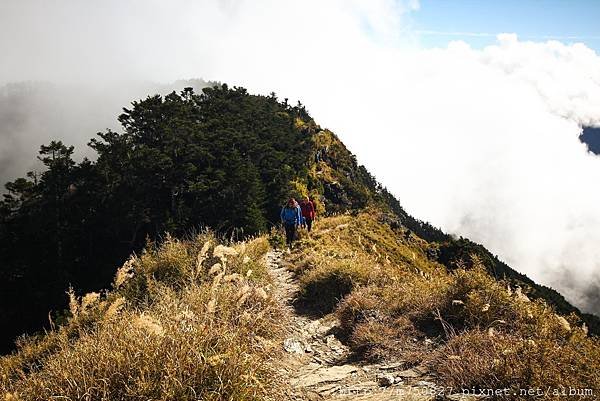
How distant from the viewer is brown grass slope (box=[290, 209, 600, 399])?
433 cm

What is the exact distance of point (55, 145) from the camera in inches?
1807

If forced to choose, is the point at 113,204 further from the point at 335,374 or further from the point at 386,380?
the point at 386,380

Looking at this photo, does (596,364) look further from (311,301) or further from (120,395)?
(311,301)

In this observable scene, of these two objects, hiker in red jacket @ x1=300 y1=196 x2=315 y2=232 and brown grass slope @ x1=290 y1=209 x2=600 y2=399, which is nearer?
brown grass slope @ x1=290 y1=209 x2=600 y2=399

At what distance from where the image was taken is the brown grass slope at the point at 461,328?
4.33 meters

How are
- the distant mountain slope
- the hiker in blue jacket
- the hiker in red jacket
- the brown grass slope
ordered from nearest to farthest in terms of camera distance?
the brown grass slope
the hiker in blue jacket
the hiker in red jacket
the distant mountain slope

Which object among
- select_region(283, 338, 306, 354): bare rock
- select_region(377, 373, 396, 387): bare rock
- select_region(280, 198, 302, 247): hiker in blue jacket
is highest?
select_region(280, 198, 302, 247): hiker in blue jacket

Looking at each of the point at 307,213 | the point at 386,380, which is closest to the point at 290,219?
the point at 307,213

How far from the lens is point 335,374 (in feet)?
19.6

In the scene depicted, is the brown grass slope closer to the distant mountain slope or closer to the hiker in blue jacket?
the hiker in blue jacket

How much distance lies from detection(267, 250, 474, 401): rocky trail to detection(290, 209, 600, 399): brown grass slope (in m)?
0.25

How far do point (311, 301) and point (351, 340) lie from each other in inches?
112

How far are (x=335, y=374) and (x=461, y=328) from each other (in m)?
2.20

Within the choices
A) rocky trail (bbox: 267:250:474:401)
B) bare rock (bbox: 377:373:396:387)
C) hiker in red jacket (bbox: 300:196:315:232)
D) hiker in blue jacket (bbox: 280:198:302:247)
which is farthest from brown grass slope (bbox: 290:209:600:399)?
hiker in red jacket (bbox: 300:196:315:232)
